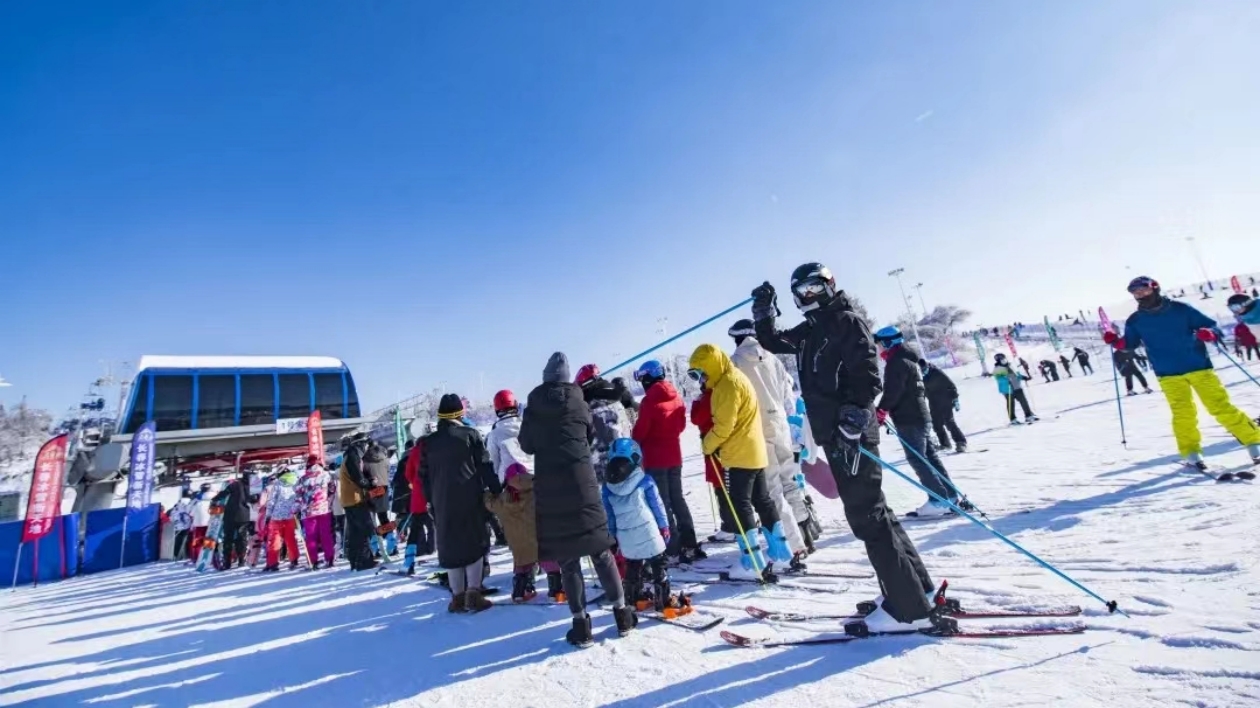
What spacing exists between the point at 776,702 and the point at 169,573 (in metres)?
15.9

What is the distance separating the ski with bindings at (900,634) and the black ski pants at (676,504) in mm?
2107

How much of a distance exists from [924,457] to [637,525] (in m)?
3.35

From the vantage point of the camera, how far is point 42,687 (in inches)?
159

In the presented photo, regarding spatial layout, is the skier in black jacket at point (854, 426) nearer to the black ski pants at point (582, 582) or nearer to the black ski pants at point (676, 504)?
the black ski pants at point (582, 582)

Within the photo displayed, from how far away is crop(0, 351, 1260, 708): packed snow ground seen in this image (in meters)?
2.17

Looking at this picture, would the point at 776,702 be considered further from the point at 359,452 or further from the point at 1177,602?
the point at 359,452

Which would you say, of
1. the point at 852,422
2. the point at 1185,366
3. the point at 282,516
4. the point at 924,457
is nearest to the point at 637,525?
the point at 852,422

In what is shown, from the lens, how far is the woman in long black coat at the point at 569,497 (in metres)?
3.34

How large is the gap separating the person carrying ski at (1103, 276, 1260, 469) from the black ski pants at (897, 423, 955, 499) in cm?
222

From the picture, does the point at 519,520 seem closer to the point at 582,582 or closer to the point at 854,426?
the point at 582,582

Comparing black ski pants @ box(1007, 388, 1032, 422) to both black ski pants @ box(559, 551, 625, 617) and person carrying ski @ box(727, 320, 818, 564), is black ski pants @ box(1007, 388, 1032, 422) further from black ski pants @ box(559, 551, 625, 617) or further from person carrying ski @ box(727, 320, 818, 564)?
black ski pants @ box(559, 551, 625, 617)

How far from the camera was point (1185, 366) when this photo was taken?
5.12m

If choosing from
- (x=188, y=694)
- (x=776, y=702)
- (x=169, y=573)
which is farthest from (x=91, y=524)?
(x=776, y=702)

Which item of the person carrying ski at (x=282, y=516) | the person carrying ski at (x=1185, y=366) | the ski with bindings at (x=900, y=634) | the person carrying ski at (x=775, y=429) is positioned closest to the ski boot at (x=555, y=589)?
the ski with bindings at (x=900, y=634)
